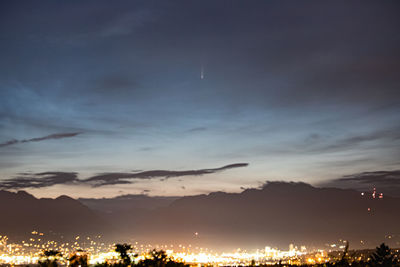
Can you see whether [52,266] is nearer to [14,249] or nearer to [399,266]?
[399,266]

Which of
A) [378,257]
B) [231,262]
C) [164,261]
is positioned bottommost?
[231,262]

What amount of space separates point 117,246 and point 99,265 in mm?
5177

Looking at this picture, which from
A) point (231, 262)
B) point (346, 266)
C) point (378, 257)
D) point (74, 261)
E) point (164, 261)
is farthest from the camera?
point (231, 262)

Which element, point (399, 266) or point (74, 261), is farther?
point (399, 266)

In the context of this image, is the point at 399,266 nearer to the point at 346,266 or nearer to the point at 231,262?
the point at 346,266

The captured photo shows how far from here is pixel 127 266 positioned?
26.8m

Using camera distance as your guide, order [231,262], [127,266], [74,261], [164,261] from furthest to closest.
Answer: [231,262] → [164,261] → [127,266] → [74,261]

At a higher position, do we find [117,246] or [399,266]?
[117,246]

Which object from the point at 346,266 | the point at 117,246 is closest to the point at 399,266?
the point at 346,266

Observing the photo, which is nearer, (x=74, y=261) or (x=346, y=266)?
(x=74, y=261)

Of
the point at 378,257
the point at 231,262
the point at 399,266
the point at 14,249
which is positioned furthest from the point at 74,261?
the point at 14,249

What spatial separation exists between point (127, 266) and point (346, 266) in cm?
1884

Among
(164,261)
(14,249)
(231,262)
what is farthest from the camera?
(14,249)

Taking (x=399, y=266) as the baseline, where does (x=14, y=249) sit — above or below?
below
